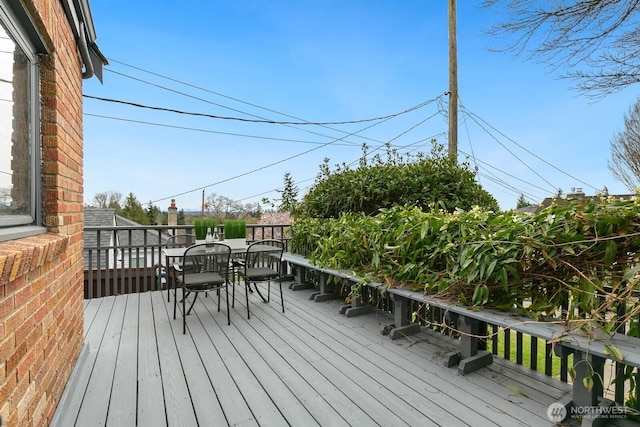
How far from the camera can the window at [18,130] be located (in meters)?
1.34

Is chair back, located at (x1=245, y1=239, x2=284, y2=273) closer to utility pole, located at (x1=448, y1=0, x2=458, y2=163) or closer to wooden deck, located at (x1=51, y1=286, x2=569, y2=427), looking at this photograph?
wooden deck, located at (x1=51, y1=286, x2=569, y2=427)

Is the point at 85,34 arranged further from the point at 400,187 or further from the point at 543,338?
the point at 400,187

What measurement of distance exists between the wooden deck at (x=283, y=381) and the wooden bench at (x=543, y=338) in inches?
4.3

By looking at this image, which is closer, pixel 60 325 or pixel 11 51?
pixel 11 51

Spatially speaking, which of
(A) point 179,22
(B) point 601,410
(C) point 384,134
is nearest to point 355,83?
(C) point 384,134

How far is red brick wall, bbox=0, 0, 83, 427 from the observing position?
116 cm

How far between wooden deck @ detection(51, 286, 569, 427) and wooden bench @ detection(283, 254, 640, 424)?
110 mm

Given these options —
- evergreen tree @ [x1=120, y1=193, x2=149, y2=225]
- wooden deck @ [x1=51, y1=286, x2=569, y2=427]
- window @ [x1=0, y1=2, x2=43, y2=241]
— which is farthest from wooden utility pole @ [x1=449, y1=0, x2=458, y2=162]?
evergreen tree @ [x1=120, y1=193, x2=149, y2=225]

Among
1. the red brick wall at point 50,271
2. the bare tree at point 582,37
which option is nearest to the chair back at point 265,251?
the red brick wall at point 50,271

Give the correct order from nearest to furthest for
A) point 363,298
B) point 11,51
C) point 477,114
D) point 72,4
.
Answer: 1. point 11,51
2. point 72,4
3. point 363,298
4. point 477,114

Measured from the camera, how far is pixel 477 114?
35.8ft

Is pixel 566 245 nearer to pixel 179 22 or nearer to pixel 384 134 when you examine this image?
pixel 179 22

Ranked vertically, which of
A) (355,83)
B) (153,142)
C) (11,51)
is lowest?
(11,51)

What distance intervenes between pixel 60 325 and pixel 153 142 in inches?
527
